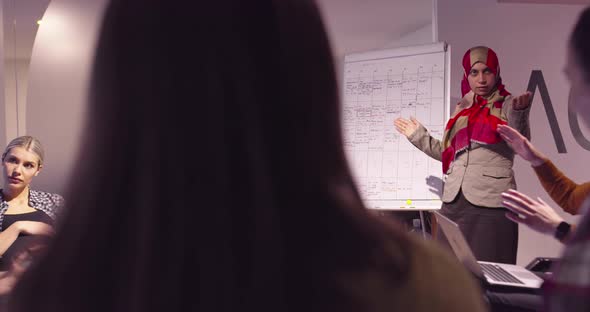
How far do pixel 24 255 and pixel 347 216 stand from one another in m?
0.49

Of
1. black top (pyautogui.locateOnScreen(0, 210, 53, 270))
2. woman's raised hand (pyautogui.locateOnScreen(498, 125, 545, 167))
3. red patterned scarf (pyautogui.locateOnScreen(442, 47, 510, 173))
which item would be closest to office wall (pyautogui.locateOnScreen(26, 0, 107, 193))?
black top (pyautogui.locateOnScreen(0, 210, 53, 270))

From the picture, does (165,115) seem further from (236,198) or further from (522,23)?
(522,23)

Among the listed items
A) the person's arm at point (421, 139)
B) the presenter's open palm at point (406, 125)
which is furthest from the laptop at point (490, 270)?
the presenter's open palm at point (406, 125)

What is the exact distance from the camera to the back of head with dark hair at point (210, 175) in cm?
49

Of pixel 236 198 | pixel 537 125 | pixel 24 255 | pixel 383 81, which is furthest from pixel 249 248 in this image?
pixel 537 125

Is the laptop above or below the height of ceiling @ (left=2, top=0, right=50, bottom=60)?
below

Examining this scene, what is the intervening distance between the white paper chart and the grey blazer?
58 centimetres

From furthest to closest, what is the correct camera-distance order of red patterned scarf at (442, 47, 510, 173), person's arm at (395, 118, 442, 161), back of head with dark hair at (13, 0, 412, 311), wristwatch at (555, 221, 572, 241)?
1. person's arm at (395, 118, 442, 161)
2. red patterned scarf at (442, 47, 510, 173)
3. wristwatch at (555, 221, 572, 241)
4. back of head with dark hair at (13, 0, 412, 311)

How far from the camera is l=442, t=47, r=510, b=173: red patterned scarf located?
3.02m

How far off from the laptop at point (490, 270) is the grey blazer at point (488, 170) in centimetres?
137

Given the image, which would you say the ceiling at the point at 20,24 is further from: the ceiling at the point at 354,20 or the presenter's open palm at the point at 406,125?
the presenter's open palm at the point at 406,125

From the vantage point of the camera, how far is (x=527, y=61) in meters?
4.20

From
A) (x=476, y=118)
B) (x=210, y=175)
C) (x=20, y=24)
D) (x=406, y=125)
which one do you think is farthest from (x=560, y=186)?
(x=20, y=24)

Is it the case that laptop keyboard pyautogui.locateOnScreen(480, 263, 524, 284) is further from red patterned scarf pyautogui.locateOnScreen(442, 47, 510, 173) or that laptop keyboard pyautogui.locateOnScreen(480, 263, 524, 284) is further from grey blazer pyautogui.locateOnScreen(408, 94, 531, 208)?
red patterned scarf pyautogui.locateOnScreen(442, 47, 510, 173)
